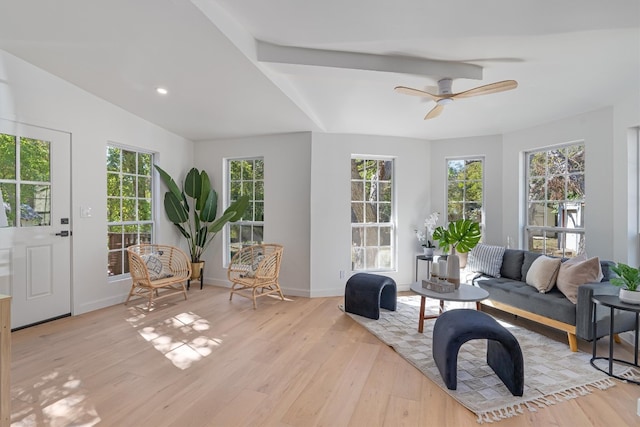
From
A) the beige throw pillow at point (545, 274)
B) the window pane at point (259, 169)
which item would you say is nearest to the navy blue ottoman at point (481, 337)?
the beige throw pillow at point (545, 274)

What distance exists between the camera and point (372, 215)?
516 cm

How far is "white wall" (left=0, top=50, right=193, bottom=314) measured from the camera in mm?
3250

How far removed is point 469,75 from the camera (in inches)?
111

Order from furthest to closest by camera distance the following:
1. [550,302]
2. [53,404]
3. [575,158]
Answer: [575,158], [550,302], [53,404]

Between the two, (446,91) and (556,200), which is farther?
(556,200)

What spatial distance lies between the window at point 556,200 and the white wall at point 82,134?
18.1 feet

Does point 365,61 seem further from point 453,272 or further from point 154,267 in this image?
point 154,267

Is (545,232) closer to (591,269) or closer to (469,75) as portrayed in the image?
(591,269)

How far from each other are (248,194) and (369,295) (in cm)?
261

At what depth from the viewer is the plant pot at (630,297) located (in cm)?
248

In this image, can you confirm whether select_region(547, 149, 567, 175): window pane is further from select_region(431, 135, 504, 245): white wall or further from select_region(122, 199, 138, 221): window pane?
select_region(122, 199, 138, 221): window pane

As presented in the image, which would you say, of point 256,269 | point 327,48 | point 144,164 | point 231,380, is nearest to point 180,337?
point 231,380

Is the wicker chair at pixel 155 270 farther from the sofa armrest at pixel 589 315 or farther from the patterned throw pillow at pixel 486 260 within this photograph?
the sofa armrest at pixel 589 315

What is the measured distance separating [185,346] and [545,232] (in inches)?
179
